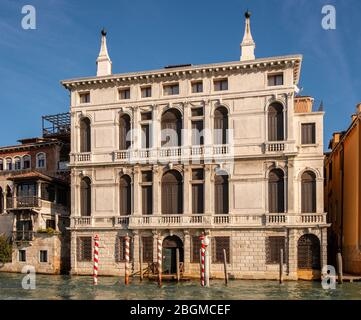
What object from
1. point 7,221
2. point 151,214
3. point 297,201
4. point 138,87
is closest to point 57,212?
point 7,221

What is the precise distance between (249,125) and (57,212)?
42.0ft

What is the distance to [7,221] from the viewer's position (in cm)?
2973

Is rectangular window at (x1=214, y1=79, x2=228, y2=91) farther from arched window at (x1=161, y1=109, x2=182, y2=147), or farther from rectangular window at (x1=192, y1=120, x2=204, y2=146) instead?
arched window at (x1=161, y1=109, x2=182, y2=147)

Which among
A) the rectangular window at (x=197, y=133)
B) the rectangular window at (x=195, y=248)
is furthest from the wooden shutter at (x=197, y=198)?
the rectangular window at (x=197, y=133)

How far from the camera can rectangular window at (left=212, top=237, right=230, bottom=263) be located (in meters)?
24.2

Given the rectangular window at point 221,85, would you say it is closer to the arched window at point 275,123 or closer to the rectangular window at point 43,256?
the arched window at point 275,123

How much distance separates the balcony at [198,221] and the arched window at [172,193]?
0.51m

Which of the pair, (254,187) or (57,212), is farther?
(57,212)

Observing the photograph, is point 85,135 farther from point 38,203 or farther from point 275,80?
point 275,80

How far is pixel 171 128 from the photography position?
25562 mm

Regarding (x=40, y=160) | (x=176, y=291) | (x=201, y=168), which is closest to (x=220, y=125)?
(x=201, y=168)

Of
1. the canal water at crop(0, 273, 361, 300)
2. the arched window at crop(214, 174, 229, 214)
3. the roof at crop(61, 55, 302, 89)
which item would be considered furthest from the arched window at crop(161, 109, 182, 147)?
the canal water at crop(0, 273, 361, 300)

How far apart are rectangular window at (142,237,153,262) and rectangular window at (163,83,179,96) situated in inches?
297

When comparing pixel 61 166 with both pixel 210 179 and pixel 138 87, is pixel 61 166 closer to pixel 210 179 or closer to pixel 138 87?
pixel 138 87
